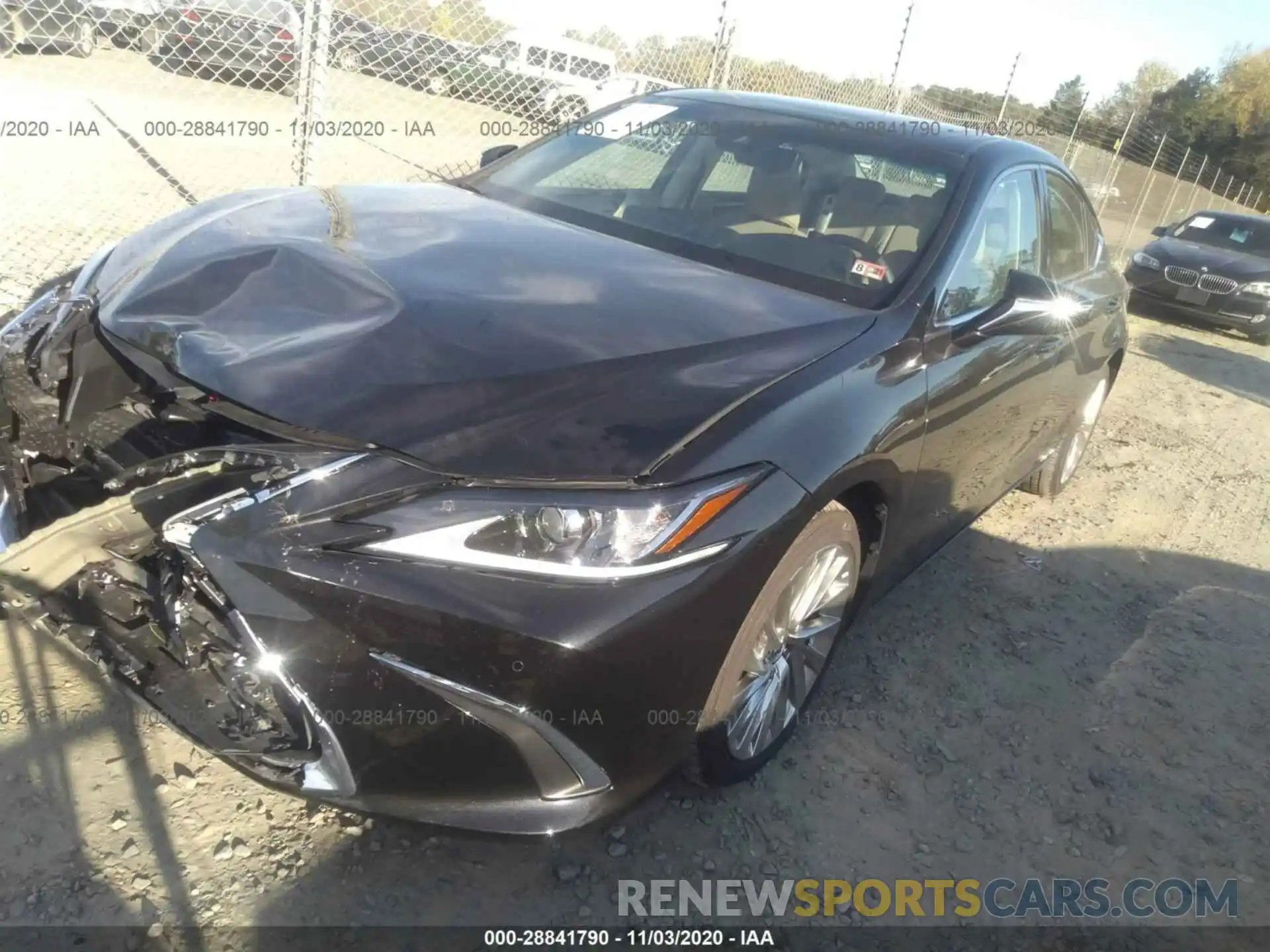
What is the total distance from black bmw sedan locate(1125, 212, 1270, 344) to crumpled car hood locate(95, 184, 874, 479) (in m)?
9.84

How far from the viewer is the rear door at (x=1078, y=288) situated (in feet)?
12.1

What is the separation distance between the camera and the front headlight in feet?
5.72

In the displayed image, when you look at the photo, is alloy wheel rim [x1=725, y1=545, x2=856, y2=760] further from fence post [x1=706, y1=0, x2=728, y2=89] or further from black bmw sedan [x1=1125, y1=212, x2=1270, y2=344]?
black bmw sedan [x1=1125, y1=212, x2=1270, y2=344]

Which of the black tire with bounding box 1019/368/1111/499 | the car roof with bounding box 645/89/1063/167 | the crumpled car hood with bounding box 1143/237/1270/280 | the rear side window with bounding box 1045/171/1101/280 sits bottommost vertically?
the black tire with bounding box 1019/368/1111/499

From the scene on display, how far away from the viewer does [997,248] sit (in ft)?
10.3

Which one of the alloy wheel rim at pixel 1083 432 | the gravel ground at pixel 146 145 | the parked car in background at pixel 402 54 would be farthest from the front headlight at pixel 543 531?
the parked car in background at pixel 402 54

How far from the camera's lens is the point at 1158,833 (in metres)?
2.67

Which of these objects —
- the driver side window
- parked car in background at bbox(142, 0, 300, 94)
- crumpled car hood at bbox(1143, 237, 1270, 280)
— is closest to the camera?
the driver side window

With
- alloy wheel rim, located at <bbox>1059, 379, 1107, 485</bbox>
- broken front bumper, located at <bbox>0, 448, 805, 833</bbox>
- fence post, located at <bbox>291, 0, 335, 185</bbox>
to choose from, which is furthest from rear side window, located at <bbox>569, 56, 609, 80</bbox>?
broken front bumper, located at <bbox>0, 448, 805, 833</bbox>

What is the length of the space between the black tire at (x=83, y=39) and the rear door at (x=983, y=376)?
20.6 ft

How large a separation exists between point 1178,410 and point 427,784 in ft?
22.8

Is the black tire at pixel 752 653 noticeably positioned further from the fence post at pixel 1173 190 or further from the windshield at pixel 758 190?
the fence post at pixel 1173 190

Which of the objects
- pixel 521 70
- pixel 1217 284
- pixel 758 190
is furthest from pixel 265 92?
pixel 1217 284

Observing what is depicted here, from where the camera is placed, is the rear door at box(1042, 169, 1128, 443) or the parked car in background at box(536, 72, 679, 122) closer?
the rear door at box(1042, 169, 1128, 443)
